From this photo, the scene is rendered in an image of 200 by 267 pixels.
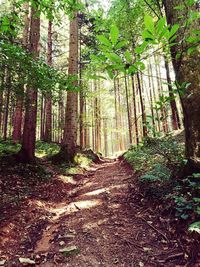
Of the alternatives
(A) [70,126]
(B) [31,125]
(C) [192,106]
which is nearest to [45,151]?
(A) [70,126]

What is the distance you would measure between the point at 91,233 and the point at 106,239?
1.14 ft

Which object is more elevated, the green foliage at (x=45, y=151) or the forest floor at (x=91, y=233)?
the green foliage at (x=45, y=151)

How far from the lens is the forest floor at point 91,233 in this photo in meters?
3.12

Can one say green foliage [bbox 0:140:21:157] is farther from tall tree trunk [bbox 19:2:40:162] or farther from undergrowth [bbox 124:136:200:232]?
undergrowth [bbox 124:136:200:232]

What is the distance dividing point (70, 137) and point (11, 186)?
516cm

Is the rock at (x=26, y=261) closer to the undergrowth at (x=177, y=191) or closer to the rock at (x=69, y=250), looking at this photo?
the rock at (x=69, y=250)

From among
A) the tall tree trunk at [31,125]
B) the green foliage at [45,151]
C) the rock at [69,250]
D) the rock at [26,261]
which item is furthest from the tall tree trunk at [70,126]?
the rock at [26,261]

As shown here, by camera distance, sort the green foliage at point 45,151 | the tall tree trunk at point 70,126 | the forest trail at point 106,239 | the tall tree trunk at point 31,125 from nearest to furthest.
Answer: the forest trail at point 106,239 < the tall tree trunk at point 31,125 < the tall tree trunk at point 70,126 < the green foliage at point 45,151

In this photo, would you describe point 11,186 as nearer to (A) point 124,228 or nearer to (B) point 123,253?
(A) point 124,228

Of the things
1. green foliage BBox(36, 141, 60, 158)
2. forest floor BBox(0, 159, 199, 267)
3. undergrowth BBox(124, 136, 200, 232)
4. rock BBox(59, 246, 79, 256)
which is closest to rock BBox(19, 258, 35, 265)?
forest floor BBox(0, 159, 199, 267)

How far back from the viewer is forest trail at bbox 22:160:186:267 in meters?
3.07

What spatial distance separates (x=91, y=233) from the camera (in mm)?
3867

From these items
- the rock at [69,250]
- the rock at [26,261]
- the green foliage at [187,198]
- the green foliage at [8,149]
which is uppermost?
the green foliage at [8,149]

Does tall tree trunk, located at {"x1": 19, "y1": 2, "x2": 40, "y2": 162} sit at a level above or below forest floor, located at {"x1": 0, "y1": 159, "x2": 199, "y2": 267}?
above
